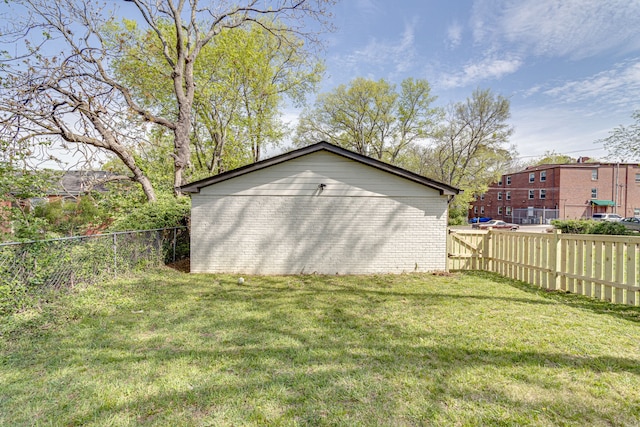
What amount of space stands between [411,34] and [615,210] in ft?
134

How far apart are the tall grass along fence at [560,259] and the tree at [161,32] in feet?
31.4

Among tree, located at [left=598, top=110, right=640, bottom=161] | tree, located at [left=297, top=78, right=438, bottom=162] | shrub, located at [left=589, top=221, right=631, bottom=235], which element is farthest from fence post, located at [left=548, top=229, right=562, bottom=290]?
tree, located at [left=297, top=78, right=438, bottom=162]

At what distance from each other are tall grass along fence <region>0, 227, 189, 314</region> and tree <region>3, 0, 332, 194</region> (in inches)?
81.7

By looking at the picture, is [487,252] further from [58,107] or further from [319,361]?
[58,107]

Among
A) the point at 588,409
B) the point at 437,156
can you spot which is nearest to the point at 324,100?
the point at 437,156

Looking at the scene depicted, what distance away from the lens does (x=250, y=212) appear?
8.07m

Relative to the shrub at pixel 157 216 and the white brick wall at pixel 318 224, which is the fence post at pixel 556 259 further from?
the shrub at pixel 157 216

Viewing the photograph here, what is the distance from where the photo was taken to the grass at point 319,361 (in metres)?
2.39

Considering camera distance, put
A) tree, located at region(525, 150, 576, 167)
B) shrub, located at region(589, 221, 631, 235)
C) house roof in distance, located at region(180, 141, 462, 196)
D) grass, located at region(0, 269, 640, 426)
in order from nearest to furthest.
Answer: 1. grass, located at region(0, 269, 640, 426)
2. house roof in distance, located at region(180, 141, 462, 196)
3. shrub, located at region(589, 221, 631, 235)
4. tree, located at region(525, 150, 576, 167)

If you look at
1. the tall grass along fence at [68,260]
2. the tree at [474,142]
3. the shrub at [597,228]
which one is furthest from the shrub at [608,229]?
the tall grass along fence at [68,260]

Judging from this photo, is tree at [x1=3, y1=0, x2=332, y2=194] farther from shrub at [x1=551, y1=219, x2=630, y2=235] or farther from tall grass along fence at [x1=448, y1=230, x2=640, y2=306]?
shrub at [x1=551, y1=219, x2=630, y2=235]

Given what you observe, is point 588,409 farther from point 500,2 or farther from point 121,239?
point 500,2

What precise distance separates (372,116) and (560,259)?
22.6 m

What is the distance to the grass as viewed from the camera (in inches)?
94.2
